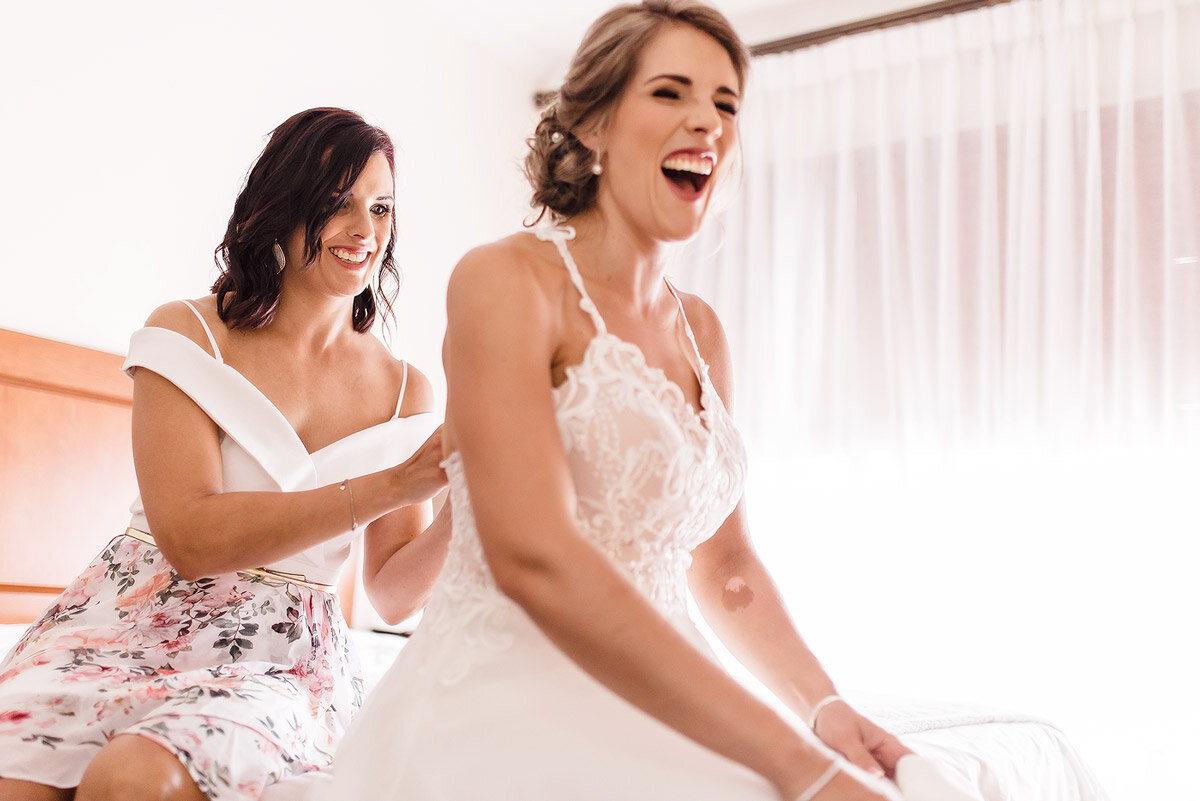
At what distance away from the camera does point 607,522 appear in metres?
1.08

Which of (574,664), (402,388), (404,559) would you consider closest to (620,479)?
(574,664)

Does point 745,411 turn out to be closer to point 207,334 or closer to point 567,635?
point 207,334

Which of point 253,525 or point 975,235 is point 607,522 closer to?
point 253,525

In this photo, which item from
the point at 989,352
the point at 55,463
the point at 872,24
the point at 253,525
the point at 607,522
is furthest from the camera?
the point at 872,24

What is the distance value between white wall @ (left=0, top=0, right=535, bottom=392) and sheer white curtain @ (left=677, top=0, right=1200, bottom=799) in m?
1.29

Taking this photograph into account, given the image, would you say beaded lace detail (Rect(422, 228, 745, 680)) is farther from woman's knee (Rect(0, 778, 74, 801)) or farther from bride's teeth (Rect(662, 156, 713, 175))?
woman's knee (Rect(0, 778, 74, 801))

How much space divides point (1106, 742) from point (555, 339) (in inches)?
108

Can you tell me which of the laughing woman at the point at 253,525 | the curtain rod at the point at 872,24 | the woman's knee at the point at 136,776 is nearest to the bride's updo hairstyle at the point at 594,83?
the laughing woman at the point at 253,525

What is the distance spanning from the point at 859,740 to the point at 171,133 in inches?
110

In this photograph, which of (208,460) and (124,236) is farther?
(124,236)

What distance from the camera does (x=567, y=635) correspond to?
896 mm

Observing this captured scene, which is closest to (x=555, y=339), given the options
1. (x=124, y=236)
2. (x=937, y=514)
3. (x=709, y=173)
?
(x=709, y=173)

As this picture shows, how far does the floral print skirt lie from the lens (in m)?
1.12

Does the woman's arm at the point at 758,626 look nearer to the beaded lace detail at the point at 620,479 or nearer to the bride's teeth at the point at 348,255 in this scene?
the beaded lace detail at the point at 620,479
